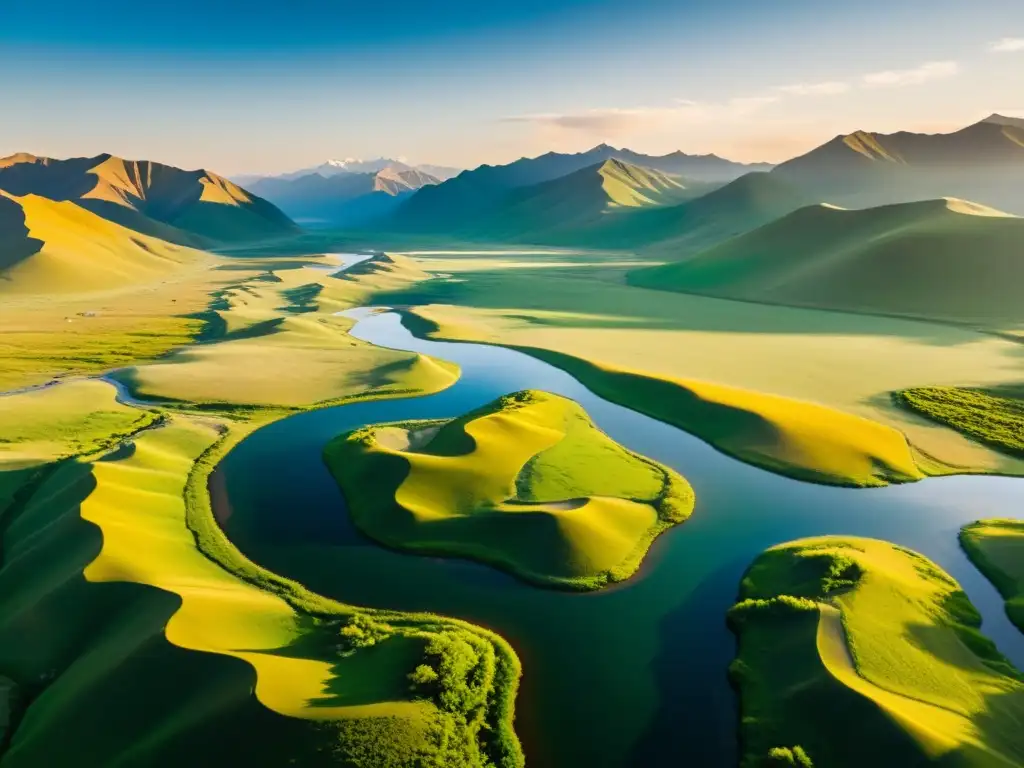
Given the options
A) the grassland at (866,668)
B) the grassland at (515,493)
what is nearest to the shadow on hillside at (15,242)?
the grassland at (515,493)

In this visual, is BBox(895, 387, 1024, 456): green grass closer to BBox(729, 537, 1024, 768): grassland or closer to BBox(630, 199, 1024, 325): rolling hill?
BBox(729, 537, 1024, 768): grassland

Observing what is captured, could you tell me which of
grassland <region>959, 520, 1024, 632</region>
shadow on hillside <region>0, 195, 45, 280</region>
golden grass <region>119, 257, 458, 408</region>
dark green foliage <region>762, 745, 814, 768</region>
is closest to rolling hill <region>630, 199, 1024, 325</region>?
grassland <region>959, 520, 1024, 632</region>

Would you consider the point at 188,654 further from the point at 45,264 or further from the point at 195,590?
the point at 45,264

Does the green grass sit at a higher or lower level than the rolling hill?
lower

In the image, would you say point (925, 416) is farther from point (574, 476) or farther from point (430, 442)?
point (430, 442)

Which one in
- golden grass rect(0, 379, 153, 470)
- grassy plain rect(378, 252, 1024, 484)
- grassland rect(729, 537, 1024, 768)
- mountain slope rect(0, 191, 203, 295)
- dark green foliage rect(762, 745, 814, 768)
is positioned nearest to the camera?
dark green foliage rect(762, 745, 814, 768)

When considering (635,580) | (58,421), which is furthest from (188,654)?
(58,421)

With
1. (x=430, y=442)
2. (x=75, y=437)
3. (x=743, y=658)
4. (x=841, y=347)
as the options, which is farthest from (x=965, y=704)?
(x=841, y=347)
